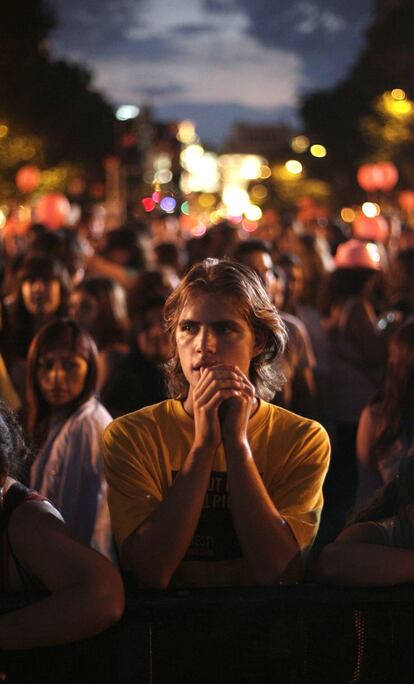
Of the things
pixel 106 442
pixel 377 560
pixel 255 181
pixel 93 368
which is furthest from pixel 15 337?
pixel 255 181

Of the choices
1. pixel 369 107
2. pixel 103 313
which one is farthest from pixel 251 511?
pixel 369 107

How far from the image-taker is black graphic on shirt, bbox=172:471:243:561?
284cm

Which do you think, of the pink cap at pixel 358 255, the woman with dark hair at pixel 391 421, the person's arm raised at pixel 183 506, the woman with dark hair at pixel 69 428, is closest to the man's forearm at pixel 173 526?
the person's arm raised at pixel 183 506

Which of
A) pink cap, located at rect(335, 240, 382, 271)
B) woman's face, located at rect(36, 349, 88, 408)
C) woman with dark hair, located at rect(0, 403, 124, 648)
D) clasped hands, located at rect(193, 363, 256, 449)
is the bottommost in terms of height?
woman with dark hair, located at rect(0, 403, 124, 648)

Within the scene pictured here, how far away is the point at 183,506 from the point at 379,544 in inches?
20.1

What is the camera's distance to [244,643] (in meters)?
2.40

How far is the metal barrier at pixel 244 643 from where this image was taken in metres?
2.37

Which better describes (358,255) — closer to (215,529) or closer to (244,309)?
(244,309)

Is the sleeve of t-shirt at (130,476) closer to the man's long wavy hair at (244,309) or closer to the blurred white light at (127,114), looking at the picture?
the man's long wavy hair at (244,309)

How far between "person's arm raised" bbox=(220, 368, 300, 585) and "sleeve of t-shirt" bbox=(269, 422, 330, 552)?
0.33ft

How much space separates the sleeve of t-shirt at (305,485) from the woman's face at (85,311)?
3.80m

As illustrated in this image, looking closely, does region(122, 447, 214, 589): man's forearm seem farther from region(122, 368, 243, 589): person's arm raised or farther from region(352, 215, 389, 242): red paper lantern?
region(352, 215, 389, 242): red paper lantern

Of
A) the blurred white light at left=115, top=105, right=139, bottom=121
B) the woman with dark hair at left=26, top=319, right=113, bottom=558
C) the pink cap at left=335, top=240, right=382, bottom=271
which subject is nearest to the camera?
the woman with dark hair at left=26, top=319, right=113, bottom=558

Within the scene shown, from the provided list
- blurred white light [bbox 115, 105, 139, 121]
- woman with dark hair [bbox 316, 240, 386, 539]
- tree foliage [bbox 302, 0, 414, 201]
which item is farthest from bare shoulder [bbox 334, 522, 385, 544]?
tree foliage [bbox 302, 0, 414, 201]
